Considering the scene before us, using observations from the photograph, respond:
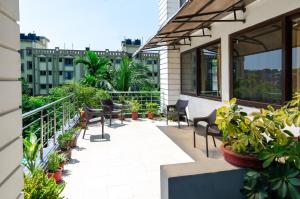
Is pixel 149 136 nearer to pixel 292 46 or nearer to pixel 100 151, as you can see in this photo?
pixel 100 151

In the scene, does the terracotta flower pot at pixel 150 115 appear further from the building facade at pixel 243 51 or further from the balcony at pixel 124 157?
the building facade at pixel 243 51

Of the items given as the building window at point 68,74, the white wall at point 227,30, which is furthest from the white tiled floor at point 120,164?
the building window at point 68,74

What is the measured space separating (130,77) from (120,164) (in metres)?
7.88

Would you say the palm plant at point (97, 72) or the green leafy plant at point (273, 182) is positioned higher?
the palm plant at point (97, 72)

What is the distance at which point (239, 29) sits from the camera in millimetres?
5230

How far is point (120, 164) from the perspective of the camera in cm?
446

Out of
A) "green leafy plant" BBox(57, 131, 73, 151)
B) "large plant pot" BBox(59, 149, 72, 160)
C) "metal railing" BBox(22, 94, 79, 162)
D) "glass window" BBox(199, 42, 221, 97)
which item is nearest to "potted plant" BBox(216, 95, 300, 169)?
"metal railing" BBox(22, 94, 79, 162)

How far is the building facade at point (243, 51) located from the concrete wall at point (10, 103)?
2.95 meters

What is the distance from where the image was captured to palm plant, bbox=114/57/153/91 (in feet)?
38.8

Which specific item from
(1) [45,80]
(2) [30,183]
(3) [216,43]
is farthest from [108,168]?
(1) [45,80]

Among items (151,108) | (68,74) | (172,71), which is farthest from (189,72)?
(68,74)

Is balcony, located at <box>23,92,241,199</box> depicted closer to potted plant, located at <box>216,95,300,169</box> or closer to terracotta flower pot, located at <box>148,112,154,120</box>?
potted plant, located at <box>216,95,300,169</box>

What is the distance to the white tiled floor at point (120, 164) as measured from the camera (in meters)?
3.38

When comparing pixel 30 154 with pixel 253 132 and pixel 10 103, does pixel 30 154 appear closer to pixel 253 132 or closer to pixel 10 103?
pixel 10 103
